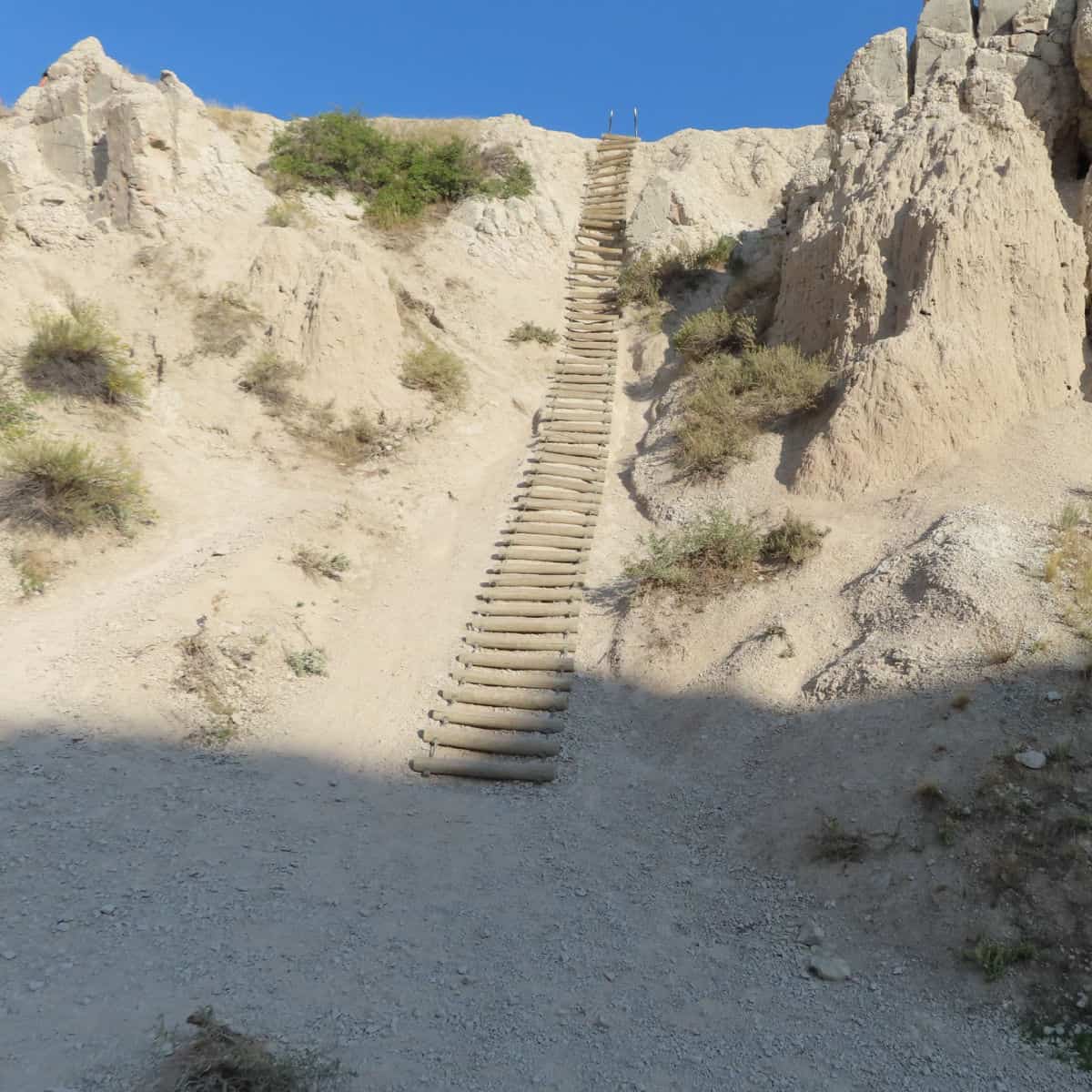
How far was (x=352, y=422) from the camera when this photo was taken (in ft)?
36.4

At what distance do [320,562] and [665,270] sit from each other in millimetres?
9276

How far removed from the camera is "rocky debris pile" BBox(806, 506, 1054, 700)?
579cm

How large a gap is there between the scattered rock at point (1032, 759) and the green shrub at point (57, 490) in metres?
8.81

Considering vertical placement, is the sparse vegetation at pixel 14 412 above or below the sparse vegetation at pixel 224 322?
below

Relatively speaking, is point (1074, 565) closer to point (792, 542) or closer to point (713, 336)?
point (792, 542)

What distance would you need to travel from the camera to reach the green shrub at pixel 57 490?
313 inches

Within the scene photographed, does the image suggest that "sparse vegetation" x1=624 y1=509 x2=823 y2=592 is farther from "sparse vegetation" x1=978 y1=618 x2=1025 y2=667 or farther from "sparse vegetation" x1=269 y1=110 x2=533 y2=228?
"sparse vegetation" x1=269 y1=110 x2=533 y2=228

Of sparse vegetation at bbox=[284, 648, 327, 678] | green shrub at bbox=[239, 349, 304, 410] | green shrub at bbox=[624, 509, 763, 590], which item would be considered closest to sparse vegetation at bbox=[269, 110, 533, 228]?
green shrub at bbox=[239, 349, 304, 410]

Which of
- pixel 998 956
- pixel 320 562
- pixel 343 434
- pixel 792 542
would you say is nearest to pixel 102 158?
pixel 343 434

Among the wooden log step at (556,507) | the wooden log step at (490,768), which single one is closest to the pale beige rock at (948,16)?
the wooden log step at (556,507)

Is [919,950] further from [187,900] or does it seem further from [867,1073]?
[187,900]

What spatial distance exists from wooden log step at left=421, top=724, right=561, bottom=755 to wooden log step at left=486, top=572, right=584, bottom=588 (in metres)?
2.19

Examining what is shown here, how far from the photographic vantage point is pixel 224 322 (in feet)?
38.6

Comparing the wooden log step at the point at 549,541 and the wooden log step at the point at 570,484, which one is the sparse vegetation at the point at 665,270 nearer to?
the wooden log step at the point at 570,484
